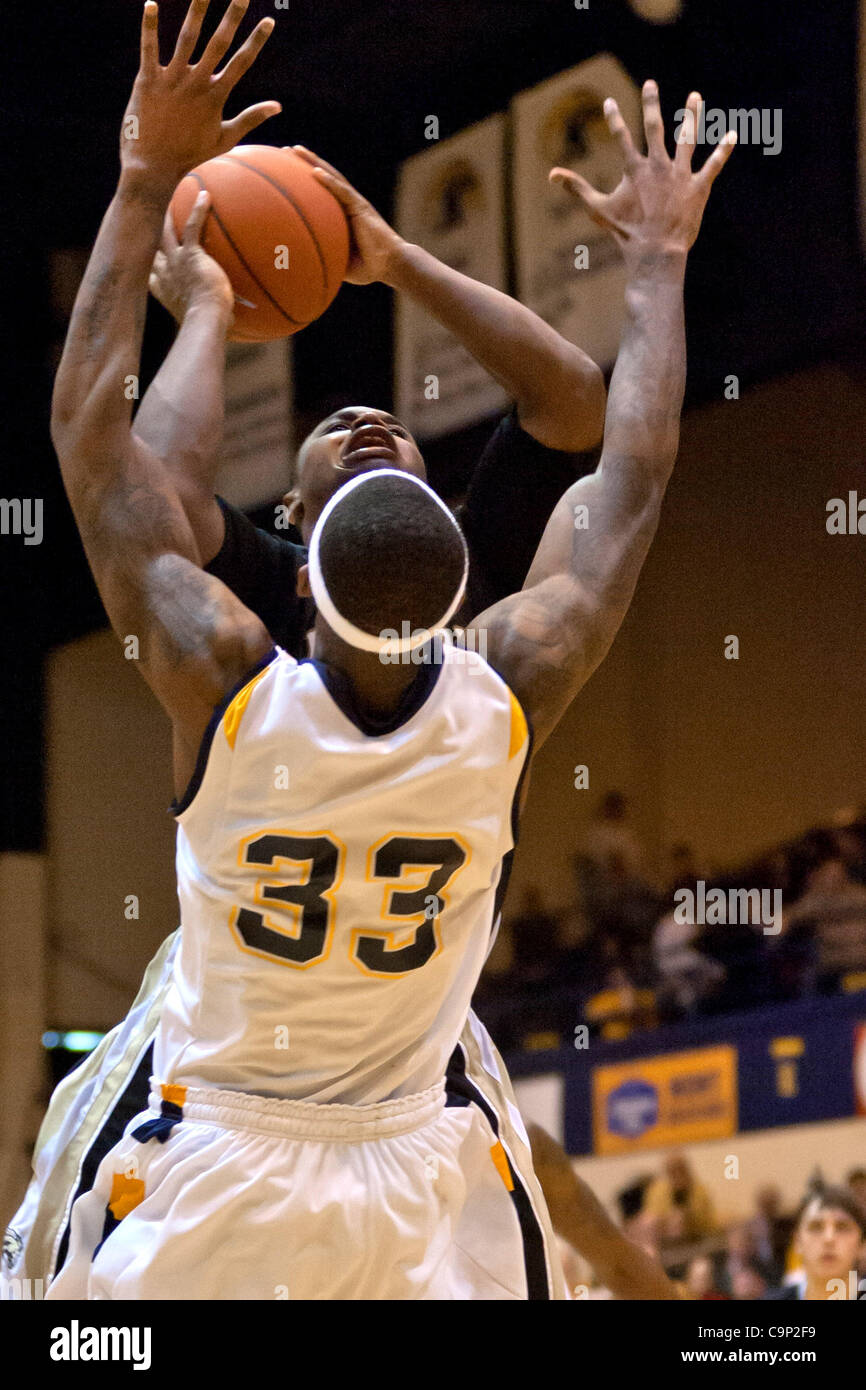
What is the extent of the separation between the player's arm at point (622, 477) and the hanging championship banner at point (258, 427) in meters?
7.40

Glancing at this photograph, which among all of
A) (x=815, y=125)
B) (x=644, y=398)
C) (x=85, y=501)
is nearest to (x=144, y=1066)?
(x=85, y=501)

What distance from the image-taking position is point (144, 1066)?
10.6 feet

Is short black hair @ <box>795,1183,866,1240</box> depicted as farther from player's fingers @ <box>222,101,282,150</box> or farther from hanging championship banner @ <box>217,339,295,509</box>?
hanging championship banner @ <box>217,339,295,509</box>

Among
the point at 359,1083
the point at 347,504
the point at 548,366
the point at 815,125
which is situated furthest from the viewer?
the point at 815,125

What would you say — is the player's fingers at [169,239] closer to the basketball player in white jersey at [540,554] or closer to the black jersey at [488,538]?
the basketball player in white jersey at [540,554]

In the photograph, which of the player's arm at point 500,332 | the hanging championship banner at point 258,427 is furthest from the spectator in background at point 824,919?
the player's arm at point 500,332

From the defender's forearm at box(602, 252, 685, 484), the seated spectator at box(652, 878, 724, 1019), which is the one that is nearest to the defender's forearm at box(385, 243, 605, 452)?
the defender's forearm at box(602, 252, 685, 484)

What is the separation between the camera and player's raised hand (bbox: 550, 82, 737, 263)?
11.2ft

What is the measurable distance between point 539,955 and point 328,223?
7.34m

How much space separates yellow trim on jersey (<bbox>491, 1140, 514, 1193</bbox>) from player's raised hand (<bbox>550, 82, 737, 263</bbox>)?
1.79 metres

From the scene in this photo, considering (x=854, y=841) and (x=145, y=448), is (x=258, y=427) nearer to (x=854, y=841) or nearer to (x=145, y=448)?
(x=854, y=841)

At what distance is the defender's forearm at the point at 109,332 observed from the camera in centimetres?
288

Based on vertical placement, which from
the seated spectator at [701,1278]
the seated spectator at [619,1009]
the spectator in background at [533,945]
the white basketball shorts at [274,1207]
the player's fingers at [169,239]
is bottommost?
the seated spectator at [701,1278]
